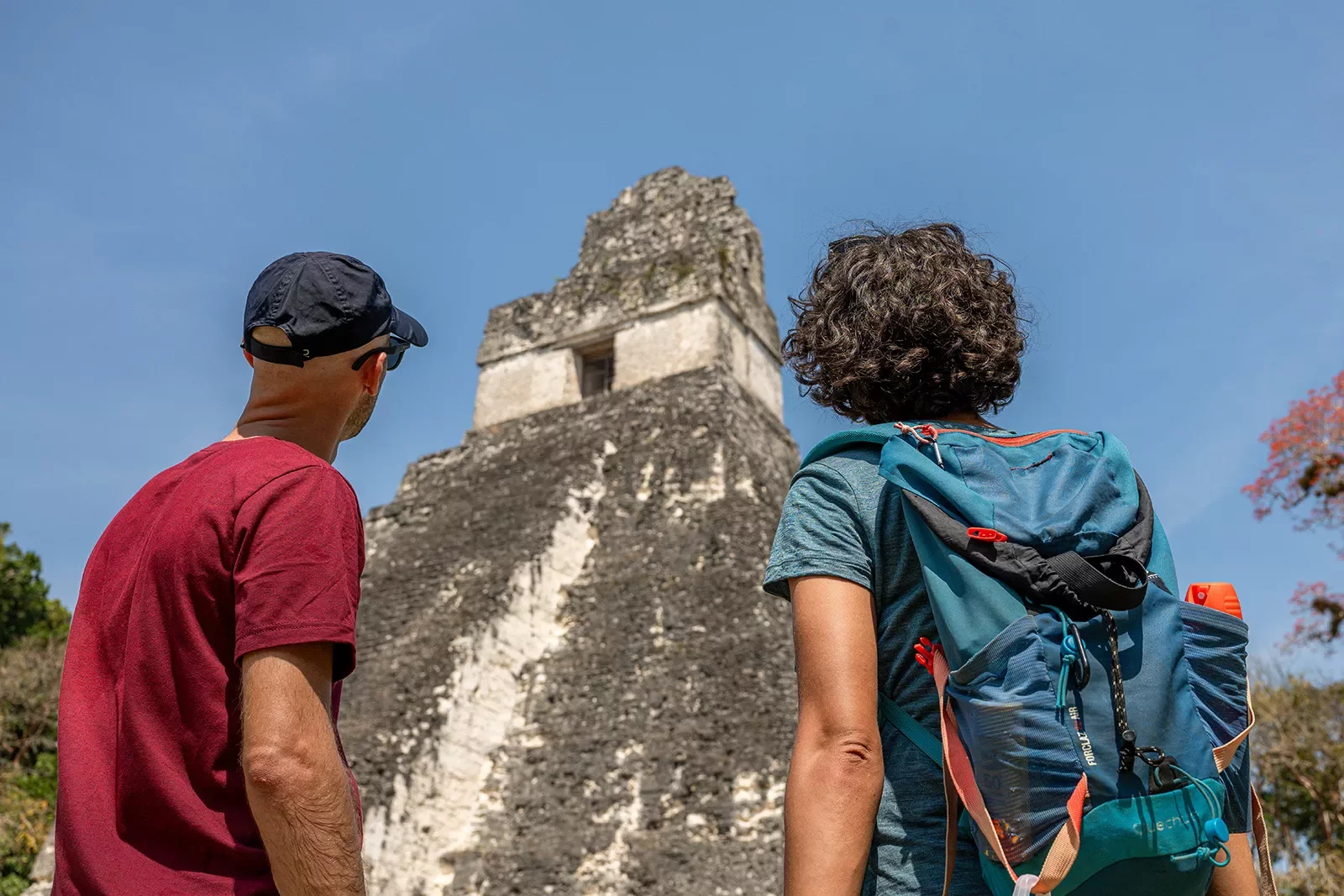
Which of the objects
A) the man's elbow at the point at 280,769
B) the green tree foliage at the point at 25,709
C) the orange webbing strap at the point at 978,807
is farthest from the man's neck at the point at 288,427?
the green tree foliage at the point at 25,709

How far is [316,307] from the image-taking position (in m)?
1.99

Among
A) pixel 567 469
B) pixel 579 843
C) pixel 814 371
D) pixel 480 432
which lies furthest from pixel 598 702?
pixel 814 371

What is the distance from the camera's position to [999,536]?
1.62 m

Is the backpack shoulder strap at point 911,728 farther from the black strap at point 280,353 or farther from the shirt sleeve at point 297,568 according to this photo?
the black strap at point 280,353

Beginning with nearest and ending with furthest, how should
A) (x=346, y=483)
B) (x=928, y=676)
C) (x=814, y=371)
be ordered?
1. (x=928, y=676)
2. (x=346, y=483)
3. (x=814, y=371)

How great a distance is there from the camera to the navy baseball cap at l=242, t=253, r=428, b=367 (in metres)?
1.99

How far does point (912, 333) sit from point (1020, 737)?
770 mm

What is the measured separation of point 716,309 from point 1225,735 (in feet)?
37.8

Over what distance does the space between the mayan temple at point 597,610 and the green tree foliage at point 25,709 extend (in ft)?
11.6

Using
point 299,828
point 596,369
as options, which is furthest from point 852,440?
point 596,369

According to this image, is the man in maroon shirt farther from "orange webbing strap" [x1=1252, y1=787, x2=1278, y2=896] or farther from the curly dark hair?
"orange webbing strap" [x1=1252, y1=787, x2=1278, y2=896]

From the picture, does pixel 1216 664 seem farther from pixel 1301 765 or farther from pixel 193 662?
pixel 1301 765

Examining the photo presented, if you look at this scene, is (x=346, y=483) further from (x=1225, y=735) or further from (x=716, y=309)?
(x=716, y=309)

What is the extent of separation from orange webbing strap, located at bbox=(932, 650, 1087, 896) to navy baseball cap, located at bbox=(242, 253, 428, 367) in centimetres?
115
